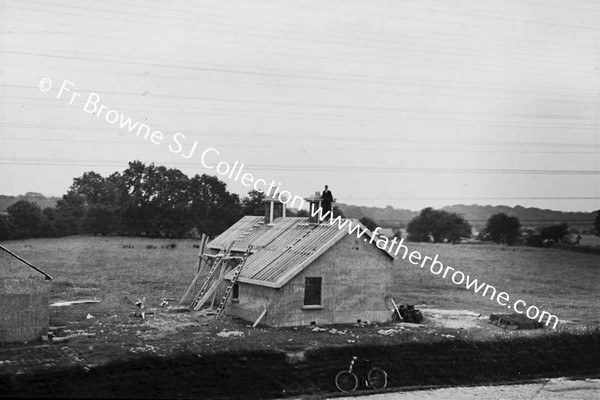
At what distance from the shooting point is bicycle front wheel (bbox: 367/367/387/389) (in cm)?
2419

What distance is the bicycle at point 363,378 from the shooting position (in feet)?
77.5

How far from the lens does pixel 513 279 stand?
55.3m

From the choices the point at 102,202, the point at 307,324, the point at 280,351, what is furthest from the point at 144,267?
the point at 280,351

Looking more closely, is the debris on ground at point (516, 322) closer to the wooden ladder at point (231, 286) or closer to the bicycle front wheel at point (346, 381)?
the bicycle front wheel at point (346, 381)

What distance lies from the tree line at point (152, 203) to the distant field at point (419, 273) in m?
2.39

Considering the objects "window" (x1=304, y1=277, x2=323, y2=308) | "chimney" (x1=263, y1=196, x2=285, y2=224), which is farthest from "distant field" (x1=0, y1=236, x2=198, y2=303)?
"window" (x1=304, y1=277, x2=323, y2=308)

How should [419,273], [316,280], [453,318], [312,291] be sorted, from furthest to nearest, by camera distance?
1. [419,273]
2. [453,318]
3. [316,280]
4. [312,291]

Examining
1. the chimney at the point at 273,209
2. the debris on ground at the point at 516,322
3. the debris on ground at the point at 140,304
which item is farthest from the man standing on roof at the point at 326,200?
the debris on ground at the point at 140,304

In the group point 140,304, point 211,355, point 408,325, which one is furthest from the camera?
point 140,304

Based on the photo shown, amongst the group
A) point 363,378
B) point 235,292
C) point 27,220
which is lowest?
point 363,378

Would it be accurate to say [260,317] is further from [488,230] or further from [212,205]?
[212,205]

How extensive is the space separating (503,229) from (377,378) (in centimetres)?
4282

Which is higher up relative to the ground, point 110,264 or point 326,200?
point 326,200

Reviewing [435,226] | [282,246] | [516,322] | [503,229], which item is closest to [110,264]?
[282,246]
